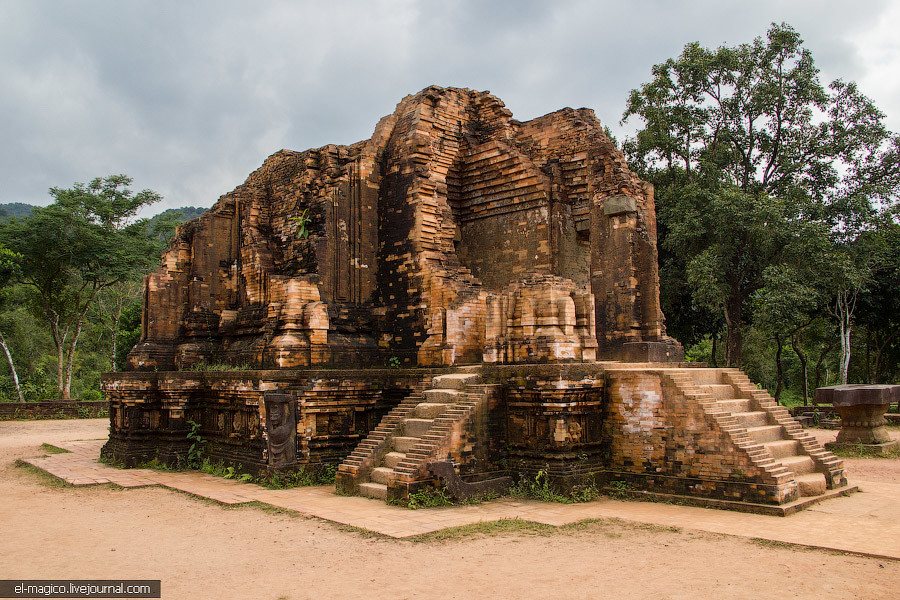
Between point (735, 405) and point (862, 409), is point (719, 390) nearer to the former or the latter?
point (735, 405)

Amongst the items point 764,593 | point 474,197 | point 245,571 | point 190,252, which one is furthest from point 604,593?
point 190,252

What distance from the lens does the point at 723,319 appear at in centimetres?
2292

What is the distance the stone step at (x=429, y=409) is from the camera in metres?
9.67

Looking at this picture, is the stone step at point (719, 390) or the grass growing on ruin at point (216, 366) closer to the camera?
the stone step at point (719, 390)

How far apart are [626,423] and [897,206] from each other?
15973 millimetres

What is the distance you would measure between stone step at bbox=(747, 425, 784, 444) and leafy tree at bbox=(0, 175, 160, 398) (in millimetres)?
23171

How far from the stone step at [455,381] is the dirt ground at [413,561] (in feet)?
9.46

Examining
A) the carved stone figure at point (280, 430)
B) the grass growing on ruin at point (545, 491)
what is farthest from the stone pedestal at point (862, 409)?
the carved stone figure at point (280, 430)

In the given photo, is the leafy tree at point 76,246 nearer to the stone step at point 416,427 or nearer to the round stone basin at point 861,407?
the stone step at point 416,427

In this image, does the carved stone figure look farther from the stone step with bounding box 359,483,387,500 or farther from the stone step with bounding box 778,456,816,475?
the stone step with bounding box 778,456,816,475

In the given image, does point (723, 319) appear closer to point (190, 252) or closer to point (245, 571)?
point (190, 252)

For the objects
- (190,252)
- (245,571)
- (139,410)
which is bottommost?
(245,571)

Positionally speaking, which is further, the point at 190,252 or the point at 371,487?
the point at 190,252

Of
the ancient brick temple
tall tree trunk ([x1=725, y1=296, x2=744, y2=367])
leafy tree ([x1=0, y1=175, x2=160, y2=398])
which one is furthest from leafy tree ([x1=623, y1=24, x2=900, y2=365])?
leafy tree ([x1=0, y1=175, x2=160, y2=398])
